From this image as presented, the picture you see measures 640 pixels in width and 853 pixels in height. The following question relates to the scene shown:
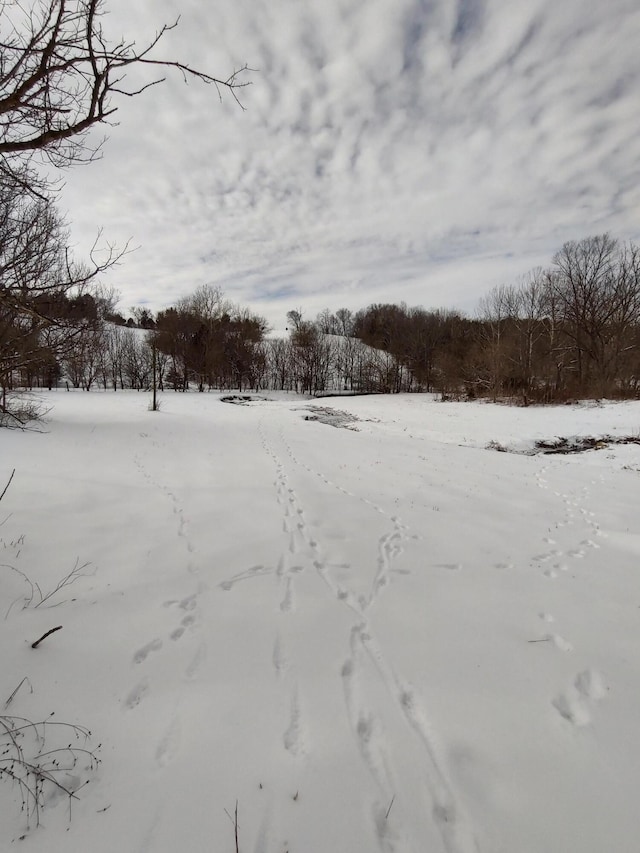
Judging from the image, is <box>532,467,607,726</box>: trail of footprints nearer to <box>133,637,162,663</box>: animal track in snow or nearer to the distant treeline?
<box>133,637,162,663</box>: animal track in snow

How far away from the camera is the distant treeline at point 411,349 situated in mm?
29375

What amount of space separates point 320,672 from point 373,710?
450 millimetres

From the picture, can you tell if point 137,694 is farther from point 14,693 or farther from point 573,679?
point 573,679

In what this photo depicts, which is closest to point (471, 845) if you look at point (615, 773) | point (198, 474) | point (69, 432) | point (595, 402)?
point (615, 773)

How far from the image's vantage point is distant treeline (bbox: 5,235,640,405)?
29.4 meters

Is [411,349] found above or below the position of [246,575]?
above

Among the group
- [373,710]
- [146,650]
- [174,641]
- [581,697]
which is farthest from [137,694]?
[581,697]

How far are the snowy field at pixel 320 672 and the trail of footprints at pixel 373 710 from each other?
0.04 feet

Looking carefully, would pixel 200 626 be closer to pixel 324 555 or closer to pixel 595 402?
pixel 324 555

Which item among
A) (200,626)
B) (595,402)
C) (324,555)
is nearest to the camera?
(200,626)

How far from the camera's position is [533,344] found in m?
31.7

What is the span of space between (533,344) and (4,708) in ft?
120

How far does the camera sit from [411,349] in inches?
1999

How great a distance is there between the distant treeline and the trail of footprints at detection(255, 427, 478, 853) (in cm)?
1067
